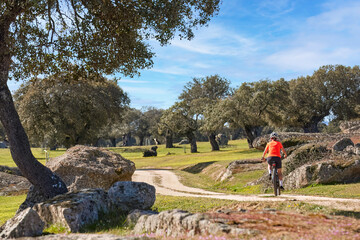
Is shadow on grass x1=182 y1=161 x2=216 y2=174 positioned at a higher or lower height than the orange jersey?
lower

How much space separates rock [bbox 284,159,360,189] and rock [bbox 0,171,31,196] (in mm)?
19747

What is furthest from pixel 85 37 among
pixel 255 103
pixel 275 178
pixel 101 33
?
pixel 255 103

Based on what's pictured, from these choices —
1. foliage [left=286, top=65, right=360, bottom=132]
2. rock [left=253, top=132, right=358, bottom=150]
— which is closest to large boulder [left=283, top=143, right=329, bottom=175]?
rock [left=253, top=132, right=358, bottom=150]

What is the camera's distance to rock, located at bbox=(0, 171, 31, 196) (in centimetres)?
2592

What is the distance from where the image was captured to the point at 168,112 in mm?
68750

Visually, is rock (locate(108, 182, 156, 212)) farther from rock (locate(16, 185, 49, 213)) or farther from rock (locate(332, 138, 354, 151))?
rock (locate(332, 138, 354, 151))

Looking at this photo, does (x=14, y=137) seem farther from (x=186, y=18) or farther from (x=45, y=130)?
(x=45, y=130)

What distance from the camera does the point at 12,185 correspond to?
88.6ft

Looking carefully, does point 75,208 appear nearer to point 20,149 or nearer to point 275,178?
point 20,149

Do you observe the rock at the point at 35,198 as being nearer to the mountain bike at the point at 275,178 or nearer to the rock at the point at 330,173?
the mountain bike at the point at 275,178

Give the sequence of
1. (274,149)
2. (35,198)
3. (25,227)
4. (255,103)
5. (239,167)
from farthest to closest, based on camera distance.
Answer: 1. (255,103)
2. (239,167)
3. (274,149)
4. (35,198)
5. (25,227)

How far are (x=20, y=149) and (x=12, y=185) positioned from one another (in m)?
14.9

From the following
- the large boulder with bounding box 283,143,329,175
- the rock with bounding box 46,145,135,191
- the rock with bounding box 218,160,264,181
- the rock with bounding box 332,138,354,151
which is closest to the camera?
the rock with bounding box 46,145,135,191

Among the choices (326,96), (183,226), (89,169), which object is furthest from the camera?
(326,96)
